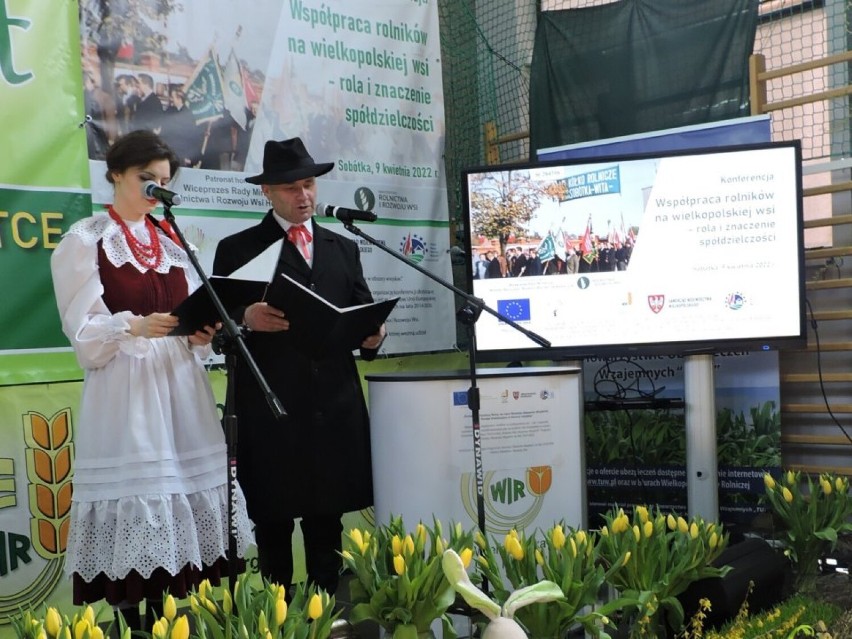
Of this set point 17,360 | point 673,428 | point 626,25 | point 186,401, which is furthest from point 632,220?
point 17,360

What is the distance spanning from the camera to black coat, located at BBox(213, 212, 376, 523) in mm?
2693

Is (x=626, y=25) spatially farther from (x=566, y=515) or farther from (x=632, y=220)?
(x=566, y=515)

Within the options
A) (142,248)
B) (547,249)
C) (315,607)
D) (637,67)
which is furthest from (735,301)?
(315,607)

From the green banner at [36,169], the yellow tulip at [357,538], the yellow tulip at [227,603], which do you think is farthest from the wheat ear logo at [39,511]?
the yellow tulip at [227,603]

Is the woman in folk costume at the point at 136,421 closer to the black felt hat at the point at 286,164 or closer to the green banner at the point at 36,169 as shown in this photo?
the black felt hat at the point at 286,164

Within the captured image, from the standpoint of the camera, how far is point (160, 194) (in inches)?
87.2

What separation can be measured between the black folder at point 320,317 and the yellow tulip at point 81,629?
39.5 inches

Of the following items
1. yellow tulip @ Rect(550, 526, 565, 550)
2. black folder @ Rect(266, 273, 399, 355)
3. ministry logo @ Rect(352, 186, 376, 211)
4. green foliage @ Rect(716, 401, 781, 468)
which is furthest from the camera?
ministry logo @ Rect(352, 186, 376, 211)

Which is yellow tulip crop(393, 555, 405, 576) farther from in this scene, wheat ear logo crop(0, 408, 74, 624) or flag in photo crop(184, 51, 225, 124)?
flag in photo crop(184, 51, 225, 124)

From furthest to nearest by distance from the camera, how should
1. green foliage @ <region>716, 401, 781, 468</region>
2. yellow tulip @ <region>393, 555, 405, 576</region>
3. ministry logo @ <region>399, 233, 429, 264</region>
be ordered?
ministry logo @ <region>399, 233, 429, 264</region> → green foliage @ <region>716, 401, 781, 468</region> → yellow tulip @ <region>393, 555, 405, 576</region>

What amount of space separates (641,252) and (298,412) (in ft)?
5.00

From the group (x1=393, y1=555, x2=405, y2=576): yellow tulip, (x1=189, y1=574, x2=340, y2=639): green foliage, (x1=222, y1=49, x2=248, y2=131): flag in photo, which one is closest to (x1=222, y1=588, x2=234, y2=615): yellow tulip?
(x1=189, y1=574, x2=340, y2=639): green foliage

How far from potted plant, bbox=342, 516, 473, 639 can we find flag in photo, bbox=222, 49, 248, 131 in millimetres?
2296

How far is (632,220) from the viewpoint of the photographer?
11.3 feet
